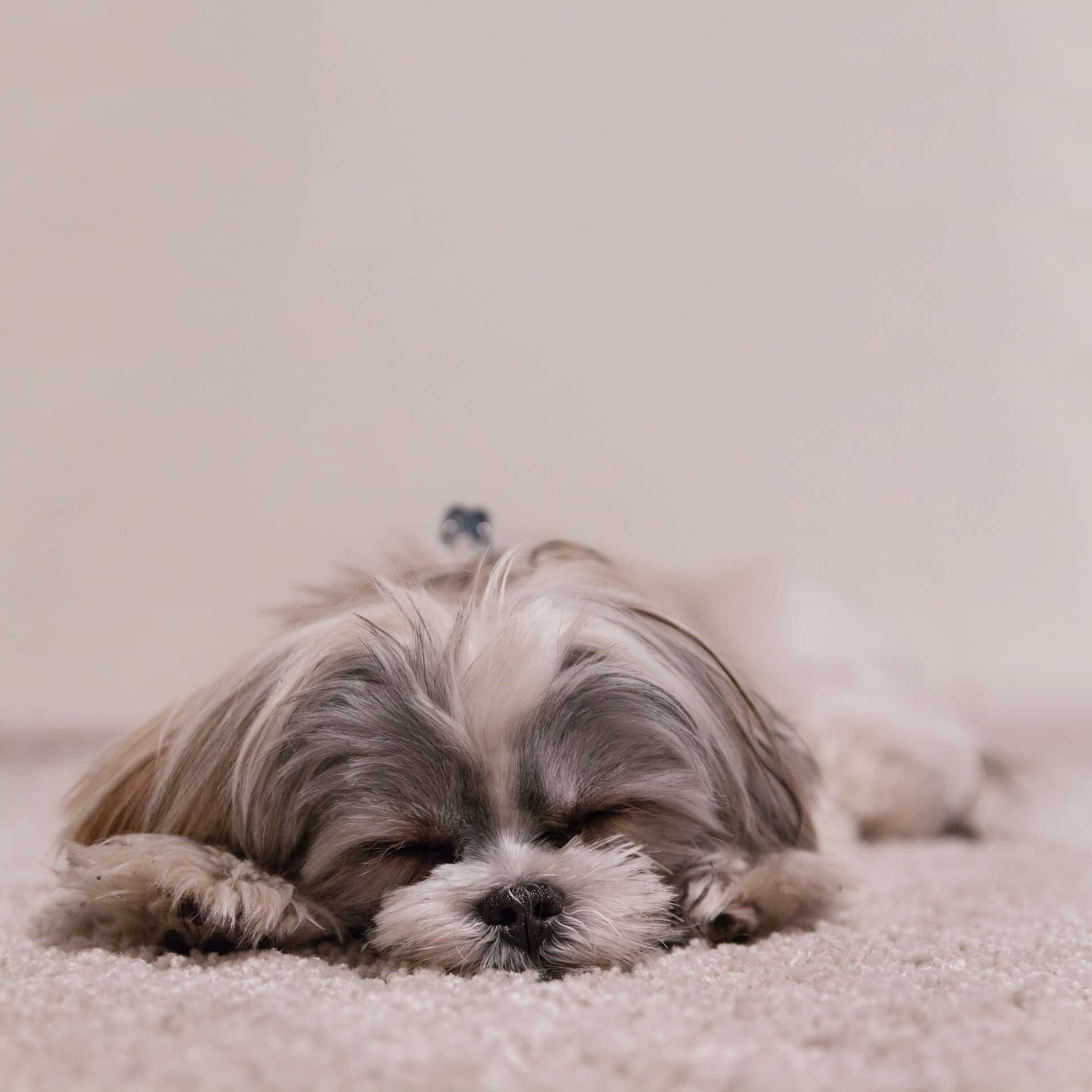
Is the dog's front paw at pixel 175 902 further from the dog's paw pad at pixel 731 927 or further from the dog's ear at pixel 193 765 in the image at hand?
the dog's paw pad at pixel 731 927

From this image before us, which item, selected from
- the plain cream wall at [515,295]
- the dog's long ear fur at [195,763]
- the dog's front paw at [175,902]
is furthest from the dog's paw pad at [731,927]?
the plain cream wall at [515,295]

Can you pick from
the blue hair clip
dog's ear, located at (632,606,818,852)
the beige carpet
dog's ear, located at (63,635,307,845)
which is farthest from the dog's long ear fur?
the blue hair clip

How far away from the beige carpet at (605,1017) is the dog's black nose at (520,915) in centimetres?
9

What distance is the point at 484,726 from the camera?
4.86 ft

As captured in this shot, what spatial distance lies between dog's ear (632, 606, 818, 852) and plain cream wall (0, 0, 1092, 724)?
1.78 metres

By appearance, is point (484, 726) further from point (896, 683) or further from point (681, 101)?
point (681, 101)

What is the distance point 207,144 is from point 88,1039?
2.77m

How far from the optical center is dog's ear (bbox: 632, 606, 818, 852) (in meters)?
1.66

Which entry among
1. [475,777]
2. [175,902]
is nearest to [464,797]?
[475,777]

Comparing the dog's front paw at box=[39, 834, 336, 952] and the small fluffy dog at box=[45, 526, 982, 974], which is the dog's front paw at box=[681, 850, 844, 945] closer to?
the small fluffy dog at box=[45, 526, 982, 974]

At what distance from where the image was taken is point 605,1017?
1.05 meters

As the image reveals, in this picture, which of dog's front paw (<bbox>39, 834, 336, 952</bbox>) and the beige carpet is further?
dog's front paw (<bbox>39, 834, 336, 952</bbox>)

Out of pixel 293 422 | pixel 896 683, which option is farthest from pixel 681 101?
pixel 896 683

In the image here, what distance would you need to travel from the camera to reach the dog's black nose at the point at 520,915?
1387mm
